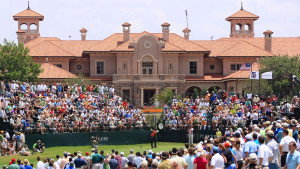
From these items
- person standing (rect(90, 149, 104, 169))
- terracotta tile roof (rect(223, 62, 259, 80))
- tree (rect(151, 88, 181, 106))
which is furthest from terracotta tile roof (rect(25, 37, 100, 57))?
person standing (rect(90, 149, 104, 169))

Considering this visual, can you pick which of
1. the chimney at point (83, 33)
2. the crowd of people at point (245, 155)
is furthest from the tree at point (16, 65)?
the crowd of people at point (245, 155)

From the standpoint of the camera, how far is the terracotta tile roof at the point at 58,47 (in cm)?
7556

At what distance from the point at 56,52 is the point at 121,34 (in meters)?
8.03

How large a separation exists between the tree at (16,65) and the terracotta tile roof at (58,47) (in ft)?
18.9

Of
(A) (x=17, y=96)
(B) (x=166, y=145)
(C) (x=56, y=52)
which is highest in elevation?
(C) (x=56, y=52)

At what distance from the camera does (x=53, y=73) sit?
2756 inches

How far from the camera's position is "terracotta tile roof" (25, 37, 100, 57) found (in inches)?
2975

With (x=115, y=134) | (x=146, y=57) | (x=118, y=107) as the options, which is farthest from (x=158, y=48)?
(x=115, y=134)

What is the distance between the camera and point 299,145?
65.6 feet

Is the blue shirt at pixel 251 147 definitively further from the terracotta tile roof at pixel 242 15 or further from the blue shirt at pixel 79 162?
the terracotta tile roof at pixel 242 15

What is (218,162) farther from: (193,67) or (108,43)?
(108,43)

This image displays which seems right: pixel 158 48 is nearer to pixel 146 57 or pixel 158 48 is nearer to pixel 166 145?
pixel 146 57

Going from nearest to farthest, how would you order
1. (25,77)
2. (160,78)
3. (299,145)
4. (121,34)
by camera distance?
(299,145) < (25,77) < (160,78) < (121,34)

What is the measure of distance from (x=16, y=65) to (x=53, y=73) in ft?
13.4
